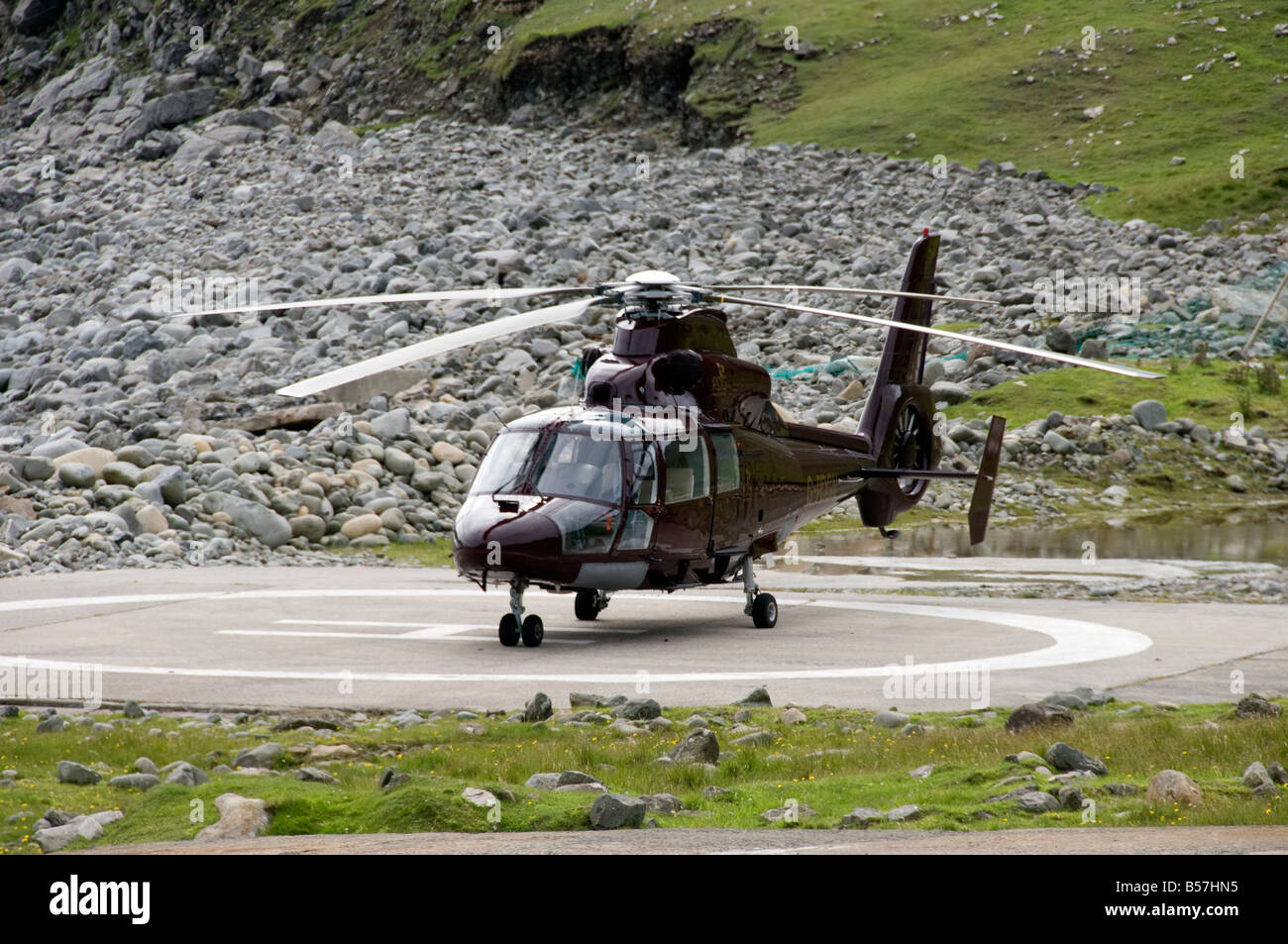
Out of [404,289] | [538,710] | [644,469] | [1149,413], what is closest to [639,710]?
[538,710]

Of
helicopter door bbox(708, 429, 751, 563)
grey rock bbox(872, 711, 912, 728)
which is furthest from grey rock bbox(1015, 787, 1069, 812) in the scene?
helicopter door bbox(708, 429, 751, 563)

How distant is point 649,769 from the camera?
8953 millimetres

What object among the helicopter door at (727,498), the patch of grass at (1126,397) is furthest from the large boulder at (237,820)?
the patch of grass at (1126,397)

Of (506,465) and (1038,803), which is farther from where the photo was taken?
(506,465)

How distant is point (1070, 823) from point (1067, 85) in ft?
197

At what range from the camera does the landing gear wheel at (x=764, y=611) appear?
53.4 ft

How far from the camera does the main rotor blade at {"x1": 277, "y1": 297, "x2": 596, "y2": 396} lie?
10797 mm

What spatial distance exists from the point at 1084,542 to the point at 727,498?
13.7 metres

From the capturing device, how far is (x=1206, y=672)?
12.7 m

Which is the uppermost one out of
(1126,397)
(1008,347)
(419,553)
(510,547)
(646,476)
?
(1126,397)

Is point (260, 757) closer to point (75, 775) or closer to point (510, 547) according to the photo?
point (75, 775)

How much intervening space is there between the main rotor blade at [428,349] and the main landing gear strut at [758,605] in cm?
382

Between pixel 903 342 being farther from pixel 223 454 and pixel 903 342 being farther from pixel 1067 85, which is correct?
pixel 1067 85
